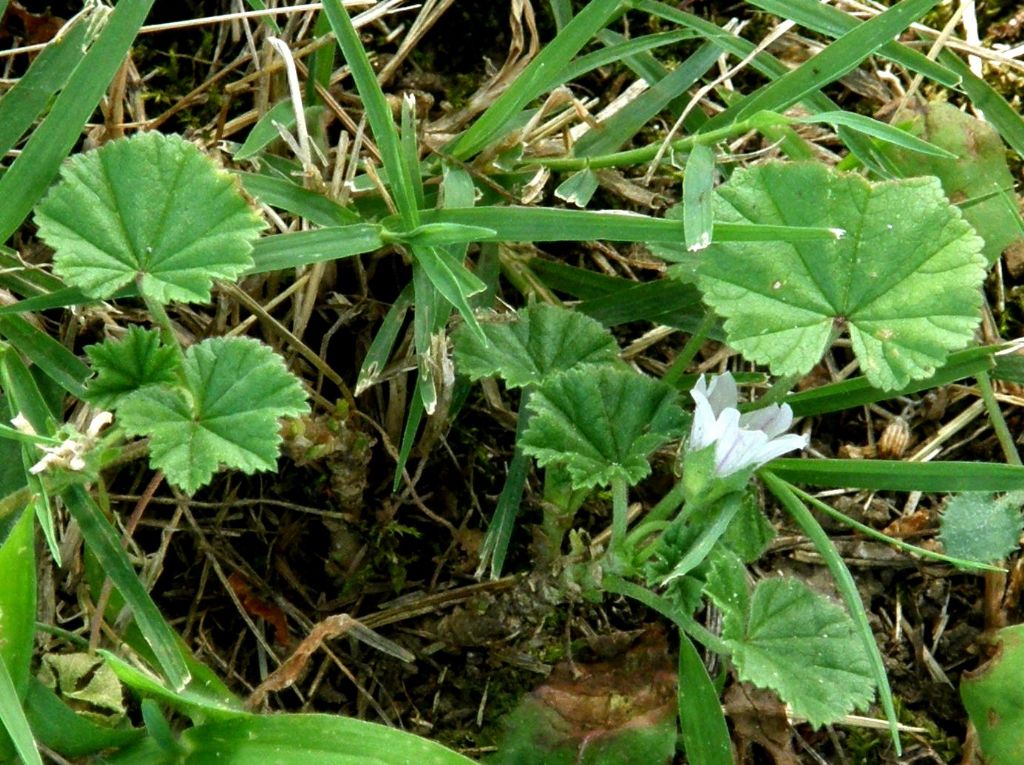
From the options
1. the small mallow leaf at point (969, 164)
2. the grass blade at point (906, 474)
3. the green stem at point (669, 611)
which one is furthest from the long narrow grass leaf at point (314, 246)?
the small mallow leaf at point (969, 164)

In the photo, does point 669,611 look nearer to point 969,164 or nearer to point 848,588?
point 848,588

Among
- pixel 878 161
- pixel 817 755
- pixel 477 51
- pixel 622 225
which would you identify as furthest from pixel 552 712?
pixel 477 51

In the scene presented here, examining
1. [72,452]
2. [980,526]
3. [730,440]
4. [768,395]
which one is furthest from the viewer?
[980,526]

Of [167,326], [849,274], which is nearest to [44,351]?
[167,326]

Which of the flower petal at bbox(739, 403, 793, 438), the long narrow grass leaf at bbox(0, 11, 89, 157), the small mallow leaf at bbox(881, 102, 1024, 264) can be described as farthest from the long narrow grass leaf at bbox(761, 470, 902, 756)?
the long narrow grass leaf at bbox(0, 11, 89, 157)

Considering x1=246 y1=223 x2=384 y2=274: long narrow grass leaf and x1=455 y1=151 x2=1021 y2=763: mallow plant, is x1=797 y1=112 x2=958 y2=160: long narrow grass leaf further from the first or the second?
x1=246 y1=223 x2=384 y2=274: long narrow grass leaf

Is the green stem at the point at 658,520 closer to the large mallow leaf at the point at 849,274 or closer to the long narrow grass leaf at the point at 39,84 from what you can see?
the large mallow leaf at the point at 849,274
